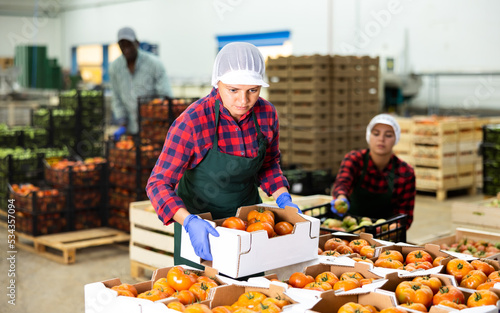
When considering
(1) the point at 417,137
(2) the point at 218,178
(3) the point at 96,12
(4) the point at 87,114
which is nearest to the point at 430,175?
(1) the point at 417,137

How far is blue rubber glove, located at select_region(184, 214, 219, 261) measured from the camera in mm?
2326

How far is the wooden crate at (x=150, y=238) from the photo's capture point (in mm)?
4594

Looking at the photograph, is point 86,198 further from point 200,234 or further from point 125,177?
point 200,234

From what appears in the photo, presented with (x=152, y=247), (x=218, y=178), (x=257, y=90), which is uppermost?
(x=257, y=90)

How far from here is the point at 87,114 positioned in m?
8.35

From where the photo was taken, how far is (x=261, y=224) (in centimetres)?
240

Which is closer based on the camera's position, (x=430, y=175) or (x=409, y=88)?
(x=430, y=175)

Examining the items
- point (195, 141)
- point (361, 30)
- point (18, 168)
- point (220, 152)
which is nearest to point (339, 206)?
point (220, 152)

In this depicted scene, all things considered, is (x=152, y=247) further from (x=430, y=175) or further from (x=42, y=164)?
(x=430, y=175)

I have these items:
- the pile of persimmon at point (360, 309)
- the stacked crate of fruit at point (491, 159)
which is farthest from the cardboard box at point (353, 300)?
the stacked crate of fruit at point (491, 159)

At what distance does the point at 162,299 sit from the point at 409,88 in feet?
33.3

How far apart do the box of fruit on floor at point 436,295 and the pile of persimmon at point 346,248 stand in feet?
1.35

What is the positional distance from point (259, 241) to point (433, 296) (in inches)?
26.2

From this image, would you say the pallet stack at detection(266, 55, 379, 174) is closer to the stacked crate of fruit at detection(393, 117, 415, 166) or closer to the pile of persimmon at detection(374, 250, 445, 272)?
the stacked crate of fruit at detection(393, 117, 415, 166)
